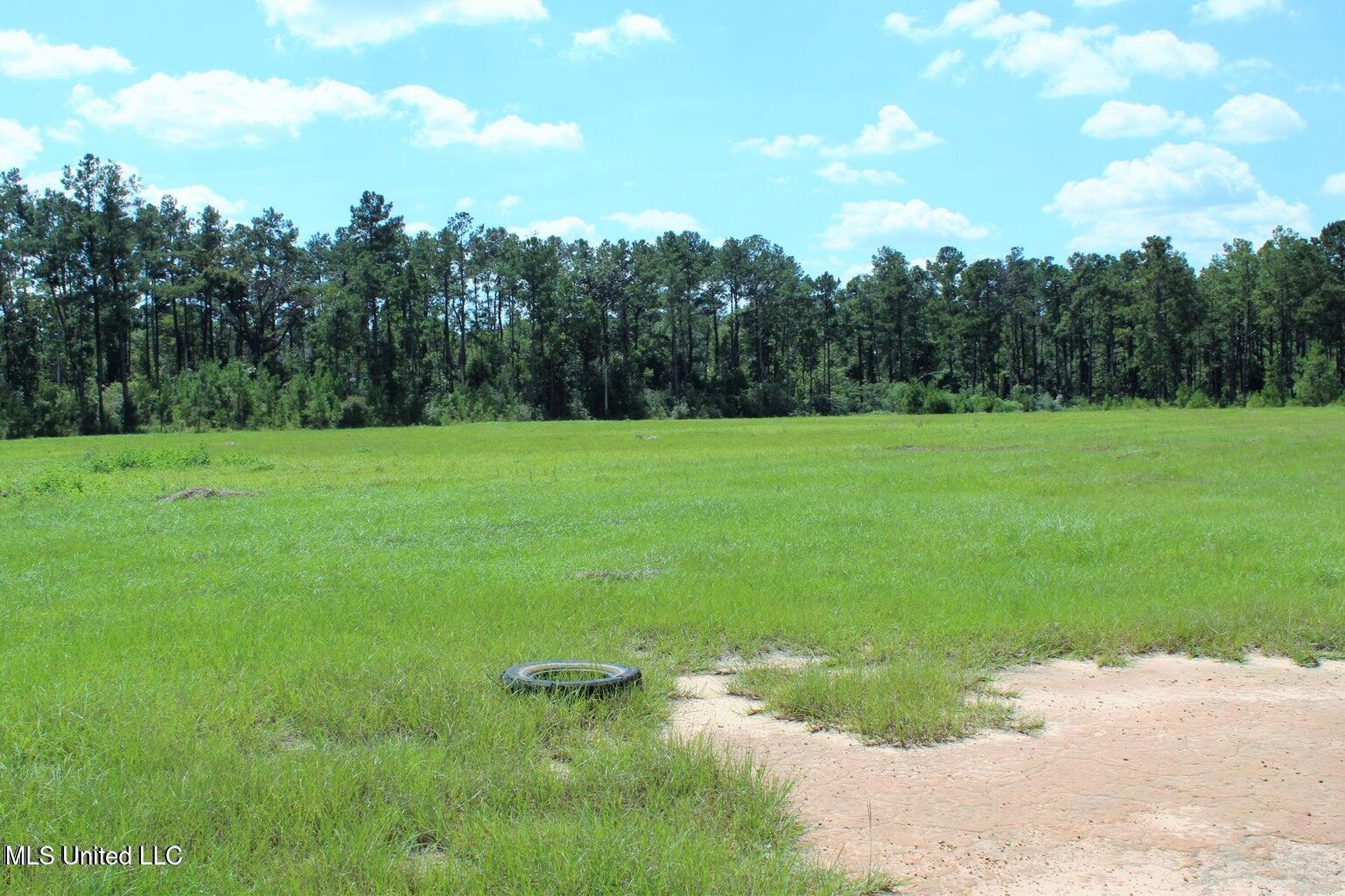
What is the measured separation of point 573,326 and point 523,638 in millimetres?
93035

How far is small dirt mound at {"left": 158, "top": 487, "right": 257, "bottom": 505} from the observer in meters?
20.6

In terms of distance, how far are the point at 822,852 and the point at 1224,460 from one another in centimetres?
2734

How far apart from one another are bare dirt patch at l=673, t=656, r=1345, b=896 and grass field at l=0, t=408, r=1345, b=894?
0.39 m

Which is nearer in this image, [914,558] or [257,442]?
[914,558]

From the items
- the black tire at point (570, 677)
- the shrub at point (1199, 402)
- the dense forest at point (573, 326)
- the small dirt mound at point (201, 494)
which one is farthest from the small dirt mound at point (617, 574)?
the shrub at point (1199, 402)

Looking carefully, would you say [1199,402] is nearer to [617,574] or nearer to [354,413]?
[354,413]

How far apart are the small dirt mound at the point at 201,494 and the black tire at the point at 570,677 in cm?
1564

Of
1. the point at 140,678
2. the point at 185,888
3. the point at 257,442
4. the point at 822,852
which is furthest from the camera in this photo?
the point at 257,442

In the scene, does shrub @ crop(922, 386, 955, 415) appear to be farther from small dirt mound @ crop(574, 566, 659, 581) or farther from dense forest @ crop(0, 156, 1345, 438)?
small dirt mound @ crop(574, 566, 659, 581)

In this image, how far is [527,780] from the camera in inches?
216

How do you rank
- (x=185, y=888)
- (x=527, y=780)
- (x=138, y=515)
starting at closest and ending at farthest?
(x=185, y=888), (x=527, y=780), (x=138, y=515)

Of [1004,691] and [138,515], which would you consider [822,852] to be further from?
[138,515]

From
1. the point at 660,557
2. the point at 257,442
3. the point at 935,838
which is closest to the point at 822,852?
the point at 935,838

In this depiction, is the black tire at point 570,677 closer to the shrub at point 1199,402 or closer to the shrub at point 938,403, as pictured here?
the shrub at point 938,403
